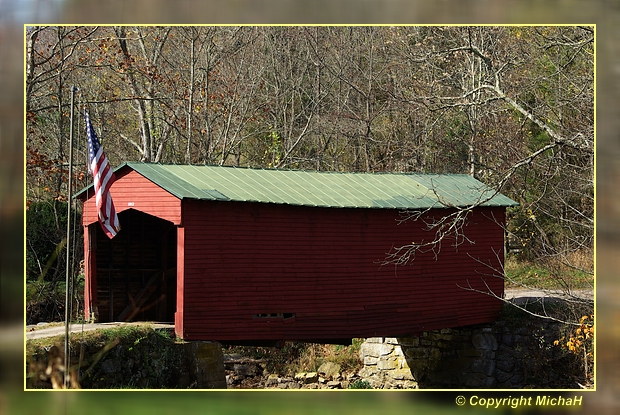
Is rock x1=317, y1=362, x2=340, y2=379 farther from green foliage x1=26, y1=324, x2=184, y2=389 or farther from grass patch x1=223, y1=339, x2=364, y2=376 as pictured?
green foliage x1=26, y1=324, x2=184, y2=389

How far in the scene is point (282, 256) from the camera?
16.2m

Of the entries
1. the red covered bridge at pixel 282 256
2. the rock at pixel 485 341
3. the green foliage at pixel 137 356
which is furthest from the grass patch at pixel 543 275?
the green foliage at pixel 137 356

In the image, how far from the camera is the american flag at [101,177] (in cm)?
1201

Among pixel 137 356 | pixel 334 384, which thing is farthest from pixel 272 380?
pixel 137 356

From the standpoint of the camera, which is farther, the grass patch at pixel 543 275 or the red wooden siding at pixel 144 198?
the grass patch at pixel 543 275

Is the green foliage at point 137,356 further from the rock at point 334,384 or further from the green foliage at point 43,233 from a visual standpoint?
the rock at point 334,384

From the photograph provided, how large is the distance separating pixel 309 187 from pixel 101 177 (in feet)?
19.9

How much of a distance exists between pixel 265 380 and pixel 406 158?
10817 mm

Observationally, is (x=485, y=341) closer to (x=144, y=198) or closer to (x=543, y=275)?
(x=543, y=275)

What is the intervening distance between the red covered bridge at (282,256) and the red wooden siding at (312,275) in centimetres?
2

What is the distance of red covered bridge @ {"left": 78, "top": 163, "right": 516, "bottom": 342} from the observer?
50.0 ft

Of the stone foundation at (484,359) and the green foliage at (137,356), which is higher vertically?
the green foliage at (137,356)
